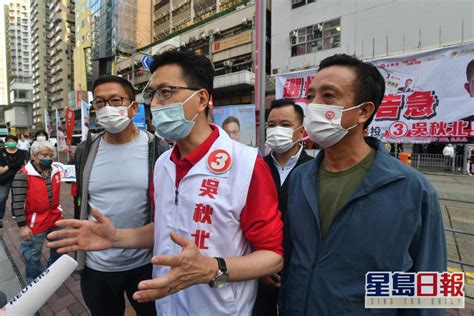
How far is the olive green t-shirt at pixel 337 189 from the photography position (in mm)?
1416

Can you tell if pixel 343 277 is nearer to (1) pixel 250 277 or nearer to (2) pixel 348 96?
(1) pixel 250 277

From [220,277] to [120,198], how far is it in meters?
1.23

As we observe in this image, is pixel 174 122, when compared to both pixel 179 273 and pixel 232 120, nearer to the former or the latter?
pixel 179 273

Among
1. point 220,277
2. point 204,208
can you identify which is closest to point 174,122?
point 204,208

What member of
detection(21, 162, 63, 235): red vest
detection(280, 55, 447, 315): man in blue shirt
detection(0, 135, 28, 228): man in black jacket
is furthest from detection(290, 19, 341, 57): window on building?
detection(280, 55, 447, 315): man in blue shirt

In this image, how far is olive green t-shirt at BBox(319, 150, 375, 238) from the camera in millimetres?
→ 1416

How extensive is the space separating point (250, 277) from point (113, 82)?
1946 mm

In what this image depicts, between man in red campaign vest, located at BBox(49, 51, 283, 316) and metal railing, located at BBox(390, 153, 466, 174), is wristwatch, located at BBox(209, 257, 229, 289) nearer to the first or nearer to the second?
man in red campaign vest, located at BBox(49, 51, 283, 316)

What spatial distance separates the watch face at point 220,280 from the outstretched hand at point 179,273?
3 centimetres

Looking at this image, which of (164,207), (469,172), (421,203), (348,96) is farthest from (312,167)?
(469,172)

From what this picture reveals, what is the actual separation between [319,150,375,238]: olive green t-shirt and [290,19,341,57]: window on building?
17.7 meters

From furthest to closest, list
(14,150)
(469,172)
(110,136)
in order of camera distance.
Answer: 1. (469,172)
2. (14,150)
3. (110,136)

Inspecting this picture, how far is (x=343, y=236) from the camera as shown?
51.9 inches

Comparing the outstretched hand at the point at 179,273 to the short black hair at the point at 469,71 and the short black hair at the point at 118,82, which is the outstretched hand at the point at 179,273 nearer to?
the short black hair at the point at 118,82
